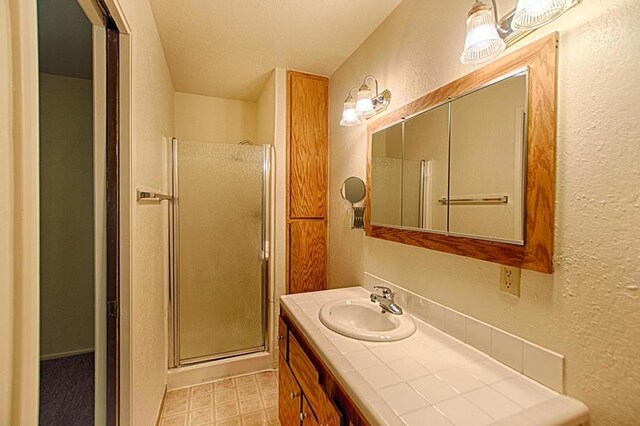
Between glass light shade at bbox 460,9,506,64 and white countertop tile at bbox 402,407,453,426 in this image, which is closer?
white countertop tile at bbox 402,407,453,426

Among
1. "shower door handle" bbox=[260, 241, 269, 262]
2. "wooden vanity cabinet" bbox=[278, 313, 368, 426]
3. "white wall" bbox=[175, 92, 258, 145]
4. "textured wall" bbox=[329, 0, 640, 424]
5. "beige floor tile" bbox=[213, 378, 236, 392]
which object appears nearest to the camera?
"textured wall" bbox=[329, 0, 640, 424]

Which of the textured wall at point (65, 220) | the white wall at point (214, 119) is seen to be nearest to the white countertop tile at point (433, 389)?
the textured wall at point (65, 220)

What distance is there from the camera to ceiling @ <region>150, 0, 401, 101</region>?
1545 mm

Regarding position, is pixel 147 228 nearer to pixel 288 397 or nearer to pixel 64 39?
pixel 288 397

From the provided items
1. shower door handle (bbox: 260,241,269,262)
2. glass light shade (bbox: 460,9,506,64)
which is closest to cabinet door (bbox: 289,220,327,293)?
shower door handle (bbox: 260,241,269,262)

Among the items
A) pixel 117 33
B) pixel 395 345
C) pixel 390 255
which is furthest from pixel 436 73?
pixel 117 33

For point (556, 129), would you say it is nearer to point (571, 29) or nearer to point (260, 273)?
point (571, 29)

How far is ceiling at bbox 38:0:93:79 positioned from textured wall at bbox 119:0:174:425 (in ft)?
0.96

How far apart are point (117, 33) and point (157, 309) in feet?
4.79

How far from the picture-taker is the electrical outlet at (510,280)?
37.9 inches

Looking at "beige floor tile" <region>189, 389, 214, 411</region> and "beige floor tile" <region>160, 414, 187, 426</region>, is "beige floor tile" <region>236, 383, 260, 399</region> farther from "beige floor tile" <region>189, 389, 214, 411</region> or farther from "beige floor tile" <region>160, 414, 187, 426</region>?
"beige floor tile" <region>160, 414, 187, 426</region>

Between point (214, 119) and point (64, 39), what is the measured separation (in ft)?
4.31

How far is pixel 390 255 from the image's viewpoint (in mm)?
1606

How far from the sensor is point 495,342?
103 centimetres
